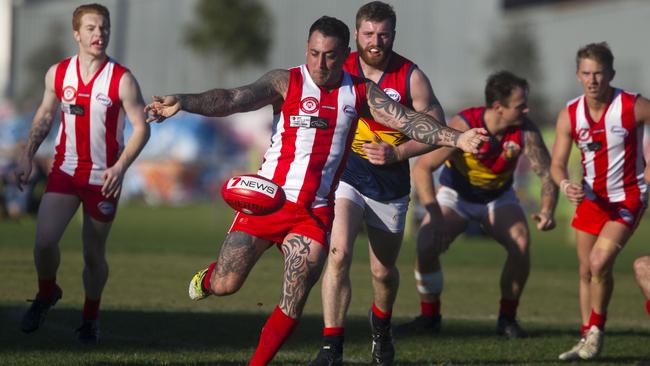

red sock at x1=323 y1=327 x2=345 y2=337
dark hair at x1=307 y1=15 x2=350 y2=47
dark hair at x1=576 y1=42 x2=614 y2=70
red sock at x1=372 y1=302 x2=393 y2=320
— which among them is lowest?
red sock at x1=372 y1=302 x2=393 y2=320

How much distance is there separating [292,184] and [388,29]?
1729 millimetres

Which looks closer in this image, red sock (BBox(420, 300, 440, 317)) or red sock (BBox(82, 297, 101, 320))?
red sock (BBox(82, 297, 101, 320))

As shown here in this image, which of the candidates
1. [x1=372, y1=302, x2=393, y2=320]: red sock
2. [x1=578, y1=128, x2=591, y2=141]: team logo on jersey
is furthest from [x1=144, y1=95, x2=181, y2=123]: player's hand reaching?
[x1=578, y1=128, x2=591, y2=141]: team logo on jersey

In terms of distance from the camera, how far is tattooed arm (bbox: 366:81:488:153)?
6.98m

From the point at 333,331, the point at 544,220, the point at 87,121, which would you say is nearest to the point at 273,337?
the point at 333,331

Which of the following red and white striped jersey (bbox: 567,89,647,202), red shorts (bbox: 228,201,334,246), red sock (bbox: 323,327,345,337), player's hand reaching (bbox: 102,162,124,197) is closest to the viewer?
red shorts (bbox: 228,201,334,246)

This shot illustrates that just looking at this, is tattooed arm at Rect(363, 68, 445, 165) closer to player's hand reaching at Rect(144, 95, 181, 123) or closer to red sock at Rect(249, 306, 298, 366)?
red sock at Rect(249, 306, 298, 366)

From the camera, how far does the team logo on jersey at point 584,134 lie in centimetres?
942

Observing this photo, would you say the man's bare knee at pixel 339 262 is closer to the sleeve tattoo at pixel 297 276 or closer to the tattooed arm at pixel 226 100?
the sleeve tattoo at pixel 297 276

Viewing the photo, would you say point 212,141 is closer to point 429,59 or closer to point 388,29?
point 429,59

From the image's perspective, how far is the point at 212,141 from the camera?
128ft

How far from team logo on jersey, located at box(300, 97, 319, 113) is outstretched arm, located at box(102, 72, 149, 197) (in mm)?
2090

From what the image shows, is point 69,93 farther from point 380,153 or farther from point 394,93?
point 380,153

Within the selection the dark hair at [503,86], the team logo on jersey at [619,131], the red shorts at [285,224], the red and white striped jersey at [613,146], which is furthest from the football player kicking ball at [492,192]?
the red shorts at [285,224]
